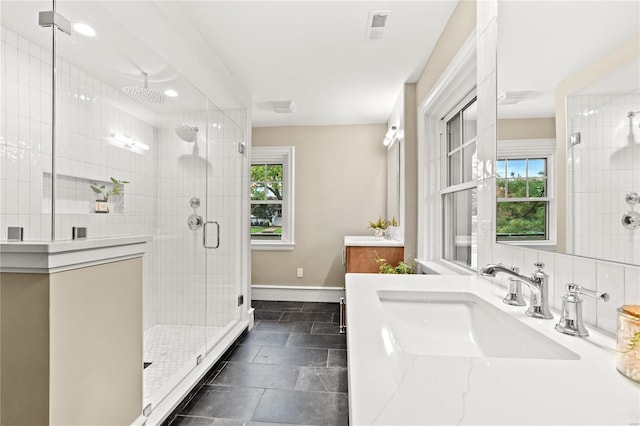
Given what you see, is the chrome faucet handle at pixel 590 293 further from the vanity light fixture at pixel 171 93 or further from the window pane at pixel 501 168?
the vanity light fixture at pixel 171 93

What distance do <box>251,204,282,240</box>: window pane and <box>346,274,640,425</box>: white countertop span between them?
3.81 metres

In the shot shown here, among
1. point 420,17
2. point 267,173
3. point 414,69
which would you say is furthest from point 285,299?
point 420,17

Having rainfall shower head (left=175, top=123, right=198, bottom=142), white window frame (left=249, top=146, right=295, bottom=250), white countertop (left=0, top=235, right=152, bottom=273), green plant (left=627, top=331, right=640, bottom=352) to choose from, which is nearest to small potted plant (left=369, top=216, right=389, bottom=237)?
white window frame (left=249, top=146, right=295, bottom=250)

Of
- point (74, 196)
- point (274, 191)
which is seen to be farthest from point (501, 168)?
point (274, 191)

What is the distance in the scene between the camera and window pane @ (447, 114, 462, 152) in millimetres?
2426

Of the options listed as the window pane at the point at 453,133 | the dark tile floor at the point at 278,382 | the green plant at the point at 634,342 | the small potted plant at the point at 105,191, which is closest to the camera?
the green plant at the point at 634,342

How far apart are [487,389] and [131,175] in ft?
6.88

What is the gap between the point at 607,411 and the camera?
1.46 ft

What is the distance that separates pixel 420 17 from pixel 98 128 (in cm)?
201

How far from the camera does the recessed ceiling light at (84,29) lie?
Answer: 1314 millimetres

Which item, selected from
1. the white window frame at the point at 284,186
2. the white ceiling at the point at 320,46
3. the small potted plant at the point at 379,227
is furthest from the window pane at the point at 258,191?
the small potted plant at the point at 379,227

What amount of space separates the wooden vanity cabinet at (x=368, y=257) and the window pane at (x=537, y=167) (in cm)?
209

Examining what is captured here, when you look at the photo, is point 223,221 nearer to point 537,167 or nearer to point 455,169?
point 455,169

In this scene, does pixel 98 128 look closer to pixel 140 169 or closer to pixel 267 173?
pixel 140 169
